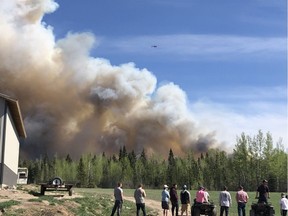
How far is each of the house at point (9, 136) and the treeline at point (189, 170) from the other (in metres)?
73.6

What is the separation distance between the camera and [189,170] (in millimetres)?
130125

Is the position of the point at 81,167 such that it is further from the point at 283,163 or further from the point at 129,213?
the point at 129,213

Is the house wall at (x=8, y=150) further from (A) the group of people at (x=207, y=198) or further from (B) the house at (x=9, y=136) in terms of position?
(A) the group of people at (x=207, y=198)

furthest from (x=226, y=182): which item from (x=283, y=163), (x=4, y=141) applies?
(x=4, y=141)

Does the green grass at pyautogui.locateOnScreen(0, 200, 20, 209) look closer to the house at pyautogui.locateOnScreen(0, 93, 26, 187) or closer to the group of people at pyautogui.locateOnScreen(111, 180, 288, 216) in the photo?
the group of people at pyautogui.locateOnScreen(111, 180, 288, 216)

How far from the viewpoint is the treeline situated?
110438mm

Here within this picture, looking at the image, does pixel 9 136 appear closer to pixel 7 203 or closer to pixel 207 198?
pixel 7 203

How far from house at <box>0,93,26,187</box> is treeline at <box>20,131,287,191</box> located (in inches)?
2896

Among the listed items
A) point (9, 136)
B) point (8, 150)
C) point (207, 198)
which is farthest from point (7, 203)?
point (9, 136)

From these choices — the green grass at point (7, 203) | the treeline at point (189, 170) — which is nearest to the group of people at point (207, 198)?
the green grass at point (7, 203)

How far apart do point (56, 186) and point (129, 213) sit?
6.19 m

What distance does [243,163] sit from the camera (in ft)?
367

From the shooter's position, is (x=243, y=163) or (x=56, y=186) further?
(x=243, y=163)

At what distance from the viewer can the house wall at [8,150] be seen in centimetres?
3650
